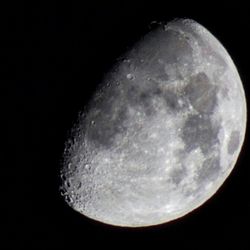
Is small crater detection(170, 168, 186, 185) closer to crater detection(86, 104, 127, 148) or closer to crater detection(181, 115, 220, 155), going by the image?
crater detection(181, 115, 220, 155)

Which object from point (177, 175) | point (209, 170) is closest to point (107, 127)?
point (177, 175)

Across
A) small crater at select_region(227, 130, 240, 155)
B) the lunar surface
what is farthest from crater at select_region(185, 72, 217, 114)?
small crater at select_region(227, 130, 240, 155)

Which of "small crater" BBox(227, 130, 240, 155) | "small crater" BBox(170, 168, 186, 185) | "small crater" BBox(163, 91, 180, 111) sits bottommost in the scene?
"small crater" BBox(170, 168, 186, 185)

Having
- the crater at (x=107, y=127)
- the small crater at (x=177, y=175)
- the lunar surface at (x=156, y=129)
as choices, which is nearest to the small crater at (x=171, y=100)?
the lunar surface at (x=156, y=129)

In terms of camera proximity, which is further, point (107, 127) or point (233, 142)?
point (233, 142)

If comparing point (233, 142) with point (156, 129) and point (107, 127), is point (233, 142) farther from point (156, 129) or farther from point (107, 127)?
point (107, 127)

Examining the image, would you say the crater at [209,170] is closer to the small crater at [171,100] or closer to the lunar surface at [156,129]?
the lunar surface at [156,129]

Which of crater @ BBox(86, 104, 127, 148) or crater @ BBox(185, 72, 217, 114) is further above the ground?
crater @ BBox(185, 72, 217, 114)

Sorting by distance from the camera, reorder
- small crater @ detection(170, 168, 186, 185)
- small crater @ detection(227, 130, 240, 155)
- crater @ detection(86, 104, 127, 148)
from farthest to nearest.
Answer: small crater @ detection(227, 130, 240, 155)
small crater @ detection(170, 168, 186, 185)
crater @ detection(86, 104, 127, 148)
